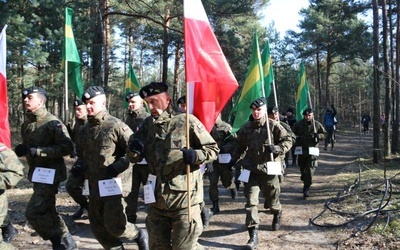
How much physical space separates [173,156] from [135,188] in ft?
10.8

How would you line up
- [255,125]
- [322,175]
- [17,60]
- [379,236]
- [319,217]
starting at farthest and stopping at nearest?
[17,60], [322,175], [319,217], [255,125], [379,236]

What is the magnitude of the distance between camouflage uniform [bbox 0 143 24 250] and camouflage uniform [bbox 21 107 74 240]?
100 centimetres

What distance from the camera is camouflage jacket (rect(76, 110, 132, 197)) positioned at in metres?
4.64

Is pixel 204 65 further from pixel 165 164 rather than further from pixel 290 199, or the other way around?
pixel 290 199

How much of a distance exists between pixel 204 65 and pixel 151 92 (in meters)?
0.73

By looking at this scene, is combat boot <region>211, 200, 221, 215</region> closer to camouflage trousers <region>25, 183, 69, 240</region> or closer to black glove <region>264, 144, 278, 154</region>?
black glove <region>264, 144, 278, 154</region>

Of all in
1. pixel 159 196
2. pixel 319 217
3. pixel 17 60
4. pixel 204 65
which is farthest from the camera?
pixel 17 60

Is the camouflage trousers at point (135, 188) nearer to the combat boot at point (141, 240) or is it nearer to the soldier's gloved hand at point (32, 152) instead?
the combat boot at point (141, 240)

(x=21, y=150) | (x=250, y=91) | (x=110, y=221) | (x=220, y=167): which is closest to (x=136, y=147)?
(x=110, y=221)

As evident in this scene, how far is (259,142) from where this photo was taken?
635cm

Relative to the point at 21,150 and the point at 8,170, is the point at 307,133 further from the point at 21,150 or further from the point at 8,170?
the point at 8,170

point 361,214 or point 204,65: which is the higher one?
point 204,65

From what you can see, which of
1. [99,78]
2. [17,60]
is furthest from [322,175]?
[17,60]

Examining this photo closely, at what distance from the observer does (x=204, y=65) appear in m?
4.37
